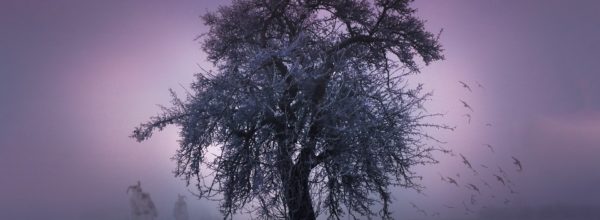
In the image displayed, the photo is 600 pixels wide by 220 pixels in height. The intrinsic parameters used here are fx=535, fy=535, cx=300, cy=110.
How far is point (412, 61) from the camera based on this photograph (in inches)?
691

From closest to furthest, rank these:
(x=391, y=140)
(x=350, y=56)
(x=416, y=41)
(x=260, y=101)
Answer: (x=260, y=101) → (x=391, y=140) → (x=350, y=56) → (x=416, y=41)

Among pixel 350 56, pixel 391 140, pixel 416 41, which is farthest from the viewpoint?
pixel 416 41

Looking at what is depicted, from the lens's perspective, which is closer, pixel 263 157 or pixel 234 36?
pixel 263 157

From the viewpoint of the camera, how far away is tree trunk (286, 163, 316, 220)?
13.6m

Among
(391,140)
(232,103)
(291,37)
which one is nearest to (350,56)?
(291,37)

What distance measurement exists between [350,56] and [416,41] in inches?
103

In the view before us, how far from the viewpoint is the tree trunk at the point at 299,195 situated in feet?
44.8

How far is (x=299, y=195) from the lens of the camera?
13.8 metres

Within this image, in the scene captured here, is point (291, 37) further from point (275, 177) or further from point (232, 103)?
point (275, 177)

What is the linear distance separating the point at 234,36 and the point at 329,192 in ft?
21.8

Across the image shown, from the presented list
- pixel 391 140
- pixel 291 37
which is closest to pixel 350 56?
pixel 291 37

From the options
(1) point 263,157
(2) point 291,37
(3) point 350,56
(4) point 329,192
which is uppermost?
(2) point 291,37

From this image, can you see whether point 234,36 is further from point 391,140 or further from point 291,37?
point 391,140

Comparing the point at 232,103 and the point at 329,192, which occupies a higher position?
the point at 232,103
